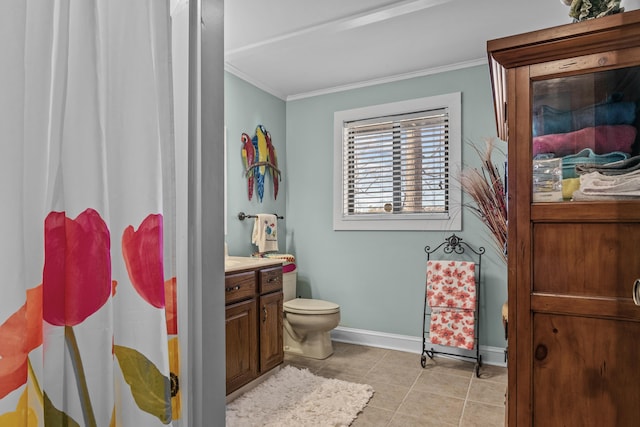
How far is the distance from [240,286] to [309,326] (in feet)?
3.07

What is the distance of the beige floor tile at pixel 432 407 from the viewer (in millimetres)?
2228

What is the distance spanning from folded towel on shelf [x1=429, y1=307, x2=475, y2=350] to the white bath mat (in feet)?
2.54

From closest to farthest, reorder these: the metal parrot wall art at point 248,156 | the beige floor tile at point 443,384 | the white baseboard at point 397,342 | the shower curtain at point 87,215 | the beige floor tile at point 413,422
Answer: the shower curtain at point 87,215
the beige floor tile at point 413,422
the beige floor tile at point 443,384
the white baseboard at point 397,342
the metal parrot wall art at point 248,156

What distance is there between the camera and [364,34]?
274cm

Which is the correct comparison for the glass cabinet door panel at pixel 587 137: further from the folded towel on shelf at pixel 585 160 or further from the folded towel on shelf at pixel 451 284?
the folded towel on shelf at pixel 451 284

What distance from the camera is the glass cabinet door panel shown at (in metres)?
1.07

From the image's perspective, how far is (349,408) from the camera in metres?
2.29

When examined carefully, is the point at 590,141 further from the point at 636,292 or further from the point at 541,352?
the point at 541,352

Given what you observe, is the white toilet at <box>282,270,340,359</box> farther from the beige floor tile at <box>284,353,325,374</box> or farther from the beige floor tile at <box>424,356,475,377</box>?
the beige floor tile at <box>424,356,475,377</box>

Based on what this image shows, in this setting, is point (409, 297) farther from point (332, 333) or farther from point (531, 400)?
point (531, 400)

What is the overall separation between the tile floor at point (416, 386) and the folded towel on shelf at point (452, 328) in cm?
22

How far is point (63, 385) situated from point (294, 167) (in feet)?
11.4

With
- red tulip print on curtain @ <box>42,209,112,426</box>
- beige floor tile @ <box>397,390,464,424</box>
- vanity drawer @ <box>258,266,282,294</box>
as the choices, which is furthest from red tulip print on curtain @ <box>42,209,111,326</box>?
beige floor tile @ <box>397,390,464,424</box>

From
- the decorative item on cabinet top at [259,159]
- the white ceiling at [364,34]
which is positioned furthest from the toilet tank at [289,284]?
the white ceiling at [364,34]
